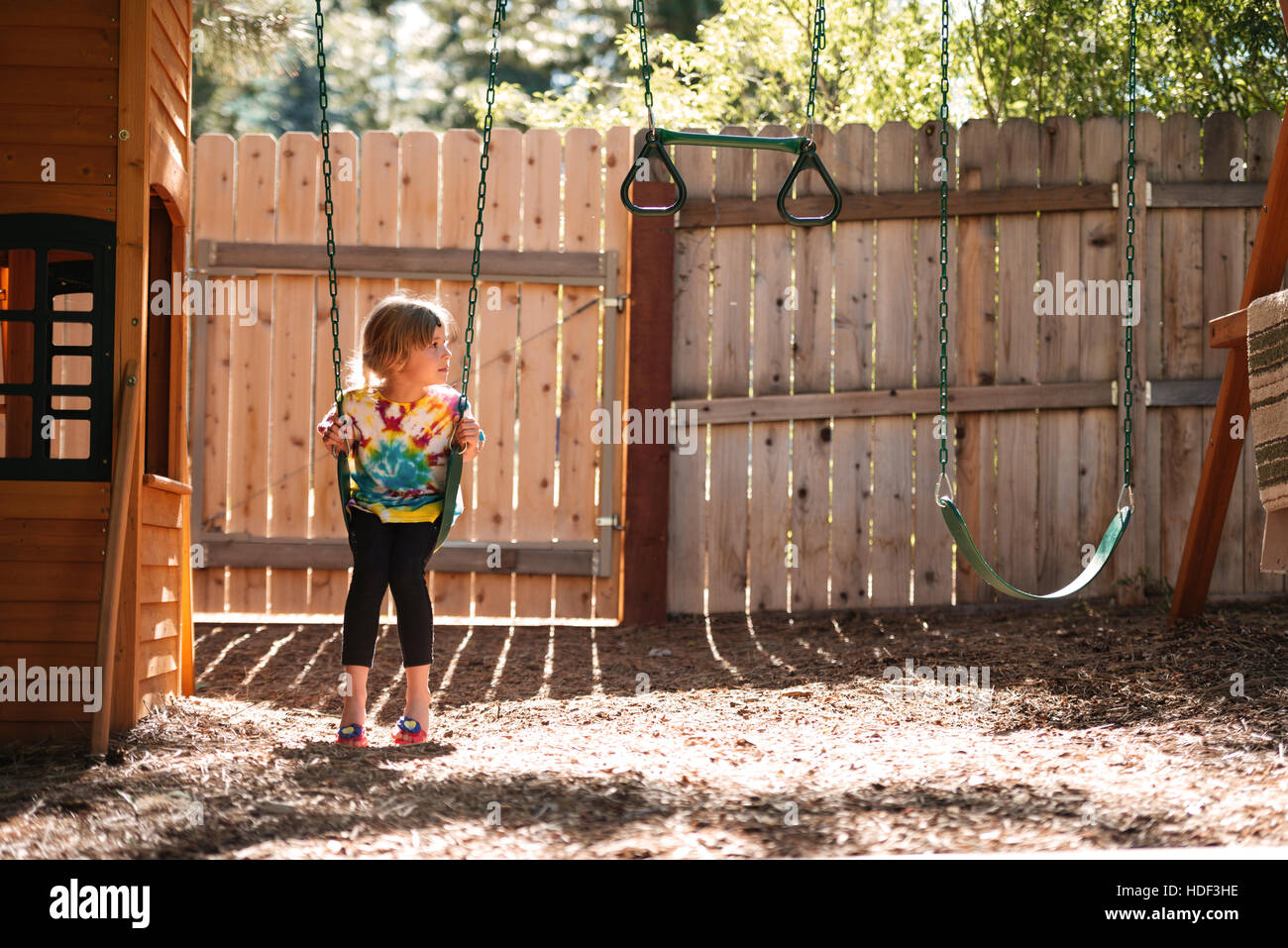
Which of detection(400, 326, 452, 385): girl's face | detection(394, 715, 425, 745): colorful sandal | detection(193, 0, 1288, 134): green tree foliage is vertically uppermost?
detection(193, 0, 1288, 134): green tree foliage

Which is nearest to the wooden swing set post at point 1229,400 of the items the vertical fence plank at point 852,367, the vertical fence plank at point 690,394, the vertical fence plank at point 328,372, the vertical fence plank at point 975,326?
the vertical fence plank at point 975,326

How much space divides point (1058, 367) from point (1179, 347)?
0.56 meters

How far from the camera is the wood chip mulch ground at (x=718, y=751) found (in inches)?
90.4

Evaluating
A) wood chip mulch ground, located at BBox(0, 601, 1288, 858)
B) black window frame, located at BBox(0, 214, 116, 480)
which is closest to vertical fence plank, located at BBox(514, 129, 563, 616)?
wood chip mulch ground, located at BBox(0, 601, 1288, 858)

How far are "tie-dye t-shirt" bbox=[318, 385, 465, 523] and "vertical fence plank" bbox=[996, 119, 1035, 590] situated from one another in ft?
9.86

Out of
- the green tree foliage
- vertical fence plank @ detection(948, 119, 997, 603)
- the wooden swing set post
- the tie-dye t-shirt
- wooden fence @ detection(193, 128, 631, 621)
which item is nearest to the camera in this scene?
the tie-dye t-shirt

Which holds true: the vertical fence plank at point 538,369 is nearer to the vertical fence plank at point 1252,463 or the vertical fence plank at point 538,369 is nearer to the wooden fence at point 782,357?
the wooden fence at point 782,357

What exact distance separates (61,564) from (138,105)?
52.6 inches

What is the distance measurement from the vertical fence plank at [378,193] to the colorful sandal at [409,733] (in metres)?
2.29

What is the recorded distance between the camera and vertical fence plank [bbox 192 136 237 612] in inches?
217

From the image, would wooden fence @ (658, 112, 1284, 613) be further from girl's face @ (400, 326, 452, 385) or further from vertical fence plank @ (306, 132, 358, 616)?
girl's face @ (400, 326, 452, 385)

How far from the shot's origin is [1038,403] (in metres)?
5.33
